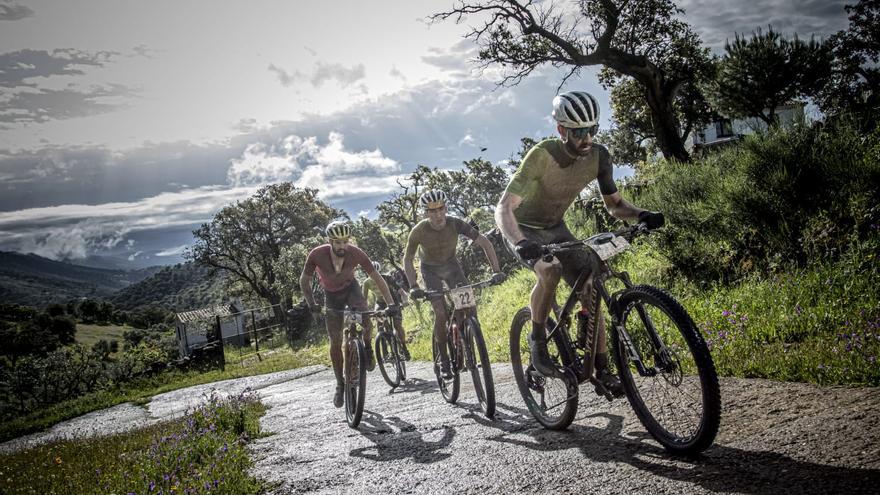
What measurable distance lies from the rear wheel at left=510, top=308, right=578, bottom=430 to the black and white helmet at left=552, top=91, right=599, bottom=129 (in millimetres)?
1556

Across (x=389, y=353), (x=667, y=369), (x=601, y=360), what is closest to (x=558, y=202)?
(x=601, y=360)

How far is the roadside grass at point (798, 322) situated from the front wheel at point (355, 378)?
3786 millimetres

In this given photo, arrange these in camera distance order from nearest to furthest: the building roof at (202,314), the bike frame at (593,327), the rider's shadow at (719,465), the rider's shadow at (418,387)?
the rider's shadow at (719,465) → the bike frame at (593,327) → the rider's shadow at (418,387) → the building roof at (202,314)

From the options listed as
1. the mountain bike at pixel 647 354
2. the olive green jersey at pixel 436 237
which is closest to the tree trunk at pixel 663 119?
the olive green jersey at pixel 436 237

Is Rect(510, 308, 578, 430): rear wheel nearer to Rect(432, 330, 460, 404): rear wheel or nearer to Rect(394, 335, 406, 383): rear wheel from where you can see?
Rect(432, 330, 460, 404): rear wheel

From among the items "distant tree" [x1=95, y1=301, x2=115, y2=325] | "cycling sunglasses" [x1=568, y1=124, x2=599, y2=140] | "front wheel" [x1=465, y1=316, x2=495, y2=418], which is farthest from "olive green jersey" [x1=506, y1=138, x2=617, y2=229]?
"distant tree" [x1=95, y1=301, x2=115, y2=325]

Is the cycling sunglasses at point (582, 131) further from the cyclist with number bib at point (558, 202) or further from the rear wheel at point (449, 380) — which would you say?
the rear wheel at point (449, 380)

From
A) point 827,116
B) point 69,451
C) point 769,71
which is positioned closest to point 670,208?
point 827,116

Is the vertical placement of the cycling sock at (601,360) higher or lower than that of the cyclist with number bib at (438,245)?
lower

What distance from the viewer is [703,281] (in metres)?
8.09

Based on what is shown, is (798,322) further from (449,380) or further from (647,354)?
(449,380)

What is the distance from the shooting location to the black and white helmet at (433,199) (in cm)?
691

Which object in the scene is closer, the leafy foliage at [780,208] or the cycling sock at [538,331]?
the cycling sock at [538,331]

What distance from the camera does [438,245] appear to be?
718 centimetres
